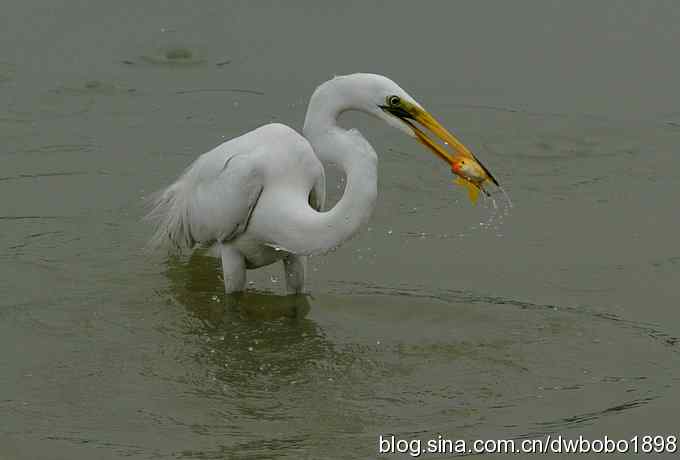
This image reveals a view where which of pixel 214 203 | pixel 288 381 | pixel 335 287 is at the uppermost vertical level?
pixel 214 203

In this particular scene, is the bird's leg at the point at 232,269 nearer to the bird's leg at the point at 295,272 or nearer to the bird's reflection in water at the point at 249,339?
the bird's reflection in water at the point at 249,339

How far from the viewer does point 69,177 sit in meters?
9.09

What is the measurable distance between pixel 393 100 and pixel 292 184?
889mm

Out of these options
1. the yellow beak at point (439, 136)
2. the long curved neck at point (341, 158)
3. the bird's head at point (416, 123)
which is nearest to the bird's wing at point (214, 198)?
the long curved neck at point (341, 158)

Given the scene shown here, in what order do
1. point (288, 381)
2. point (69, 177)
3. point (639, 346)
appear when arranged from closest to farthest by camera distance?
1. point (288, 381)
2. point (639, 346)
3. point (69, 177)

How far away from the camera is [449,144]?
6.09m

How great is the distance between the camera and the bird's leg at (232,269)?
7.11m

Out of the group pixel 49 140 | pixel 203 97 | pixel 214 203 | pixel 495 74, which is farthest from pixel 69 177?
pixel 495 74

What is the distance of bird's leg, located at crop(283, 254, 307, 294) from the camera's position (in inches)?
281

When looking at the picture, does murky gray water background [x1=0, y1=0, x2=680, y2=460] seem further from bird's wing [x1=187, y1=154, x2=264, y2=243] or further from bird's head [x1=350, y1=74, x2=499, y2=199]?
bird's head [x1=350, y1=74, x2=499, y2=199]

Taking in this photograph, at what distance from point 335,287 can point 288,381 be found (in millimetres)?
1414

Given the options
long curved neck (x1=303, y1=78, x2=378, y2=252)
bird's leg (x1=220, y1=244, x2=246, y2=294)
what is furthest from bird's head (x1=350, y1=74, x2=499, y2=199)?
bird's leg (x1=220, y1=244, x2=246, y2=294)

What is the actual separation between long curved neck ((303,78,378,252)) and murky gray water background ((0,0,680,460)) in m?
0.64

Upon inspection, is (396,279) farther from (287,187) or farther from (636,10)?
(636,10)
